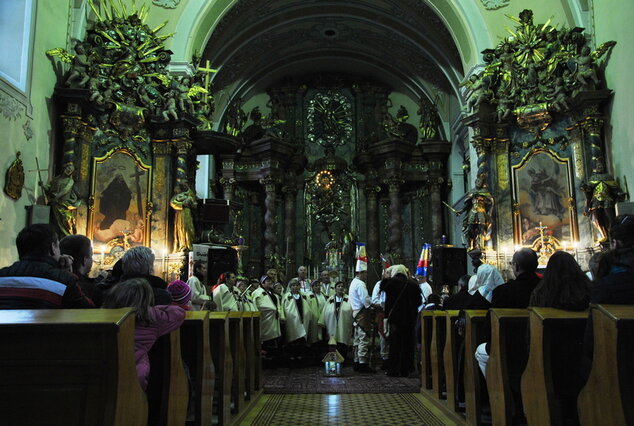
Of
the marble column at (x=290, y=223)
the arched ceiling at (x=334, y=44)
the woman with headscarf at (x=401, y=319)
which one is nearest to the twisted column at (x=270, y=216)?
the marble column at (x=290, y=223)

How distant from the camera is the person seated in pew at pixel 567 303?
338cm

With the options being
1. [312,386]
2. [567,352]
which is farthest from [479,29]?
[567,352]

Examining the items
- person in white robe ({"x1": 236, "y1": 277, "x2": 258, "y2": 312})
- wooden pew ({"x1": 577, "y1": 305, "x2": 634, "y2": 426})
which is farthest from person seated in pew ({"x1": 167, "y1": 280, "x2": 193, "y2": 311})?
person in white robe ({"x1": 236, "y1": 277, "x2": 258, "y2": 312})

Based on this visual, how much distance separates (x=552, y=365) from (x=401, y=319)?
17.6 ft

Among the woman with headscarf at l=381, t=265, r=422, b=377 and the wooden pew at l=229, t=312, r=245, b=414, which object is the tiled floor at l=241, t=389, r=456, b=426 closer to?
the wooden pew at l=229, t=312, r=245, b=414

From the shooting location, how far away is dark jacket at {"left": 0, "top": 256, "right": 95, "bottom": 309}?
10.1 feet

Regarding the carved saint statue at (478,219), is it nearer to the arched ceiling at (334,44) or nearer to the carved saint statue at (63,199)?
the arched ceiling at (334,44)

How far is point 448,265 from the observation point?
1169 cm

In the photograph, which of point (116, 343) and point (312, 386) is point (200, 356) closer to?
point (116, 343)

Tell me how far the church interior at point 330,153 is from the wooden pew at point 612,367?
5.76 ft

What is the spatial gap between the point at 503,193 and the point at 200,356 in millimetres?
10682

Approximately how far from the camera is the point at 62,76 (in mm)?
11227

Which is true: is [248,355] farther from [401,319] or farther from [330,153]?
[330,153]

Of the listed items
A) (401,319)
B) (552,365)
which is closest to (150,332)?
(552,365)
